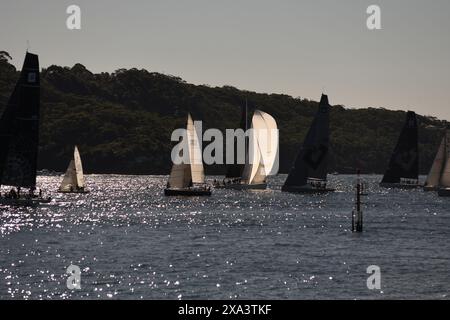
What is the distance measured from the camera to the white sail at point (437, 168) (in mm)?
143000

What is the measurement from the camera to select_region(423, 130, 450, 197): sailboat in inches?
5438

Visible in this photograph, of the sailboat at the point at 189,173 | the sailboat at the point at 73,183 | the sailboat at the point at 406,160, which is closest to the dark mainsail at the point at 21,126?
the sailboat at the point at 189,173

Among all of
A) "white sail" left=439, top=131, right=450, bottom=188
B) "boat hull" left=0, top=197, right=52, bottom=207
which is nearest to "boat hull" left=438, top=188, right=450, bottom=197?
"white sail" left=439, top=131, right=450, bottom=188

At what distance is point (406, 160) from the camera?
529ft

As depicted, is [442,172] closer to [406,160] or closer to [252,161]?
[406,160]

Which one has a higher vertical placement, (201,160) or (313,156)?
(313,156)

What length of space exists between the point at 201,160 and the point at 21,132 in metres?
34.3

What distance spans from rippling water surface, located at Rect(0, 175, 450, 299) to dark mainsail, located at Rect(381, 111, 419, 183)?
4828 centimetres

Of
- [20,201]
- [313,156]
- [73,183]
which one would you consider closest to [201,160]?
[313,156]

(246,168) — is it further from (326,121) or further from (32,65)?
(32,65)

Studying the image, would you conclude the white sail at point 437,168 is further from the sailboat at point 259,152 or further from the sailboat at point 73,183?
the sailboat at point 73,183

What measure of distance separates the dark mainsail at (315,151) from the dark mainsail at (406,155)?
29.5m
